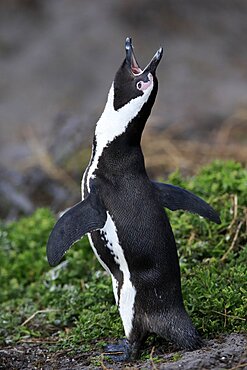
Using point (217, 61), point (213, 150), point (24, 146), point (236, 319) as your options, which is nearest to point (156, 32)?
point (217, 61)

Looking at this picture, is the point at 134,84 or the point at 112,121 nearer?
the point at 134,84

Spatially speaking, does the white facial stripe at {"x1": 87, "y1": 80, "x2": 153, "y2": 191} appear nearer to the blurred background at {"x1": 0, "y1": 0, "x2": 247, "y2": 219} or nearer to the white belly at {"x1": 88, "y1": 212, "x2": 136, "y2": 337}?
the white belly at {"x1": 88, "y1": 212, "x2": 136, "y2": 337}

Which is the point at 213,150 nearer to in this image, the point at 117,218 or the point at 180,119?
the point at 180,119

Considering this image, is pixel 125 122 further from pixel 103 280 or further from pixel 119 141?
pixel 103 280

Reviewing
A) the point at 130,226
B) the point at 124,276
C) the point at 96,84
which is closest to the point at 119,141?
the point at 130,226

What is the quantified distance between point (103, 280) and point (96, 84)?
7.92 meters

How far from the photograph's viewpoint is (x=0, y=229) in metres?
6.53

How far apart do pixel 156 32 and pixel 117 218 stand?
11.2 metres

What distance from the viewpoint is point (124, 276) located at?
391 cm

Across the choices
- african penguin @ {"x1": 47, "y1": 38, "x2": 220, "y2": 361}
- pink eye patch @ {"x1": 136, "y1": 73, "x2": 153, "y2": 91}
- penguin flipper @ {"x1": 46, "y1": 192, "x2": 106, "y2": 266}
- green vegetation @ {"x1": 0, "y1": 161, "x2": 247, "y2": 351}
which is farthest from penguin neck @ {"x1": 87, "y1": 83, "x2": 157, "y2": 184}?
green vegetation @ {"x1": 0, "y1": 161, "x2": 247, "y2": 351}

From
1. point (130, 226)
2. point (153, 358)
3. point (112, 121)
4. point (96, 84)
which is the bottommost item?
point (153, 358)

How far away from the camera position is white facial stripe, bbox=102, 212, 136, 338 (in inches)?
152

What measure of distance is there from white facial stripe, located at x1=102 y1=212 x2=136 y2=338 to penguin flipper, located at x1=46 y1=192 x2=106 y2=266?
3.0 inches

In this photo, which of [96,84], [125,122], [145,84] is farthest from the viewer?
[96,84]
